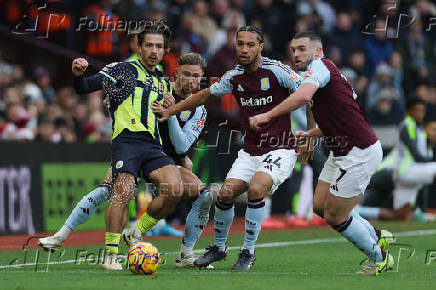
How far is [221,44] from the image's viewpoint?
1856 centimetres

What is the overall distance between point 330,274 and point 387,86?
11356 millimetres

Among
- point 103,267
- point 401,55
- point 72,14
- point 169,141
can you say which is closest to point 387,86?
point 401,55

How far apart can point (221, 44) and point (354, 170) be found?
10.1 m

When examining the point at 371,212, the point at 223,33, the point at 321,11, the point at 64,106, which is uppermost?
the point at 321,11

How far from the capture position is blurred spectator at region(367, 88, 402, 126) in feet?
62.2

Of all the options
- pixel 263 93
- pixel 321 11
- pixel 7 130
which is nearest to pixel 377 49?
pixel 321 11

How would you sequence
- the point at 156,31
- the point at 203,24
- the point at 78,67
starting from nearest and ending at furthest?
1. the point at 78,67
2. the point at 156,31
3. the point at 203,24

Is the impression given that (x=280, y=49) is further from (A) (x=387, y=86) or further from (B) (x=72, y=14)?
(B) (x=72, y=14)

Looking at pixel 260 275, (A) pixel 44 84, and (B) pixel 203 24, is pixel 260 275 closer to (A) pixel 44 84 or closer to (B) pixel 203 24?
(A) pixel 44 84

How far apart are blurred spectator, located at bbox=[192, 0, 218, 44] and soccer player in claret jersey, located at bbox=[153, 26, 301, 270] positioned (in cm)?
906

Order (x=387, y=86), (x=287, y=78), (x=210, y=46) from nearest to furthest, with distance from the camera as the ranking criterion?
(x=287, y=78) < (x=210, y=46) < (x=387, y=86)

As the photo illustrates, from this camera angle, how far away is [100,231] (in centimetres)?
1495

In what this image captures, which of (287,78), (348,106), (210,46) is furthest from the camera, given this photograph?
(210,46)

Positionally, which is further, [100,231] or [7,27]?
[7,27]
